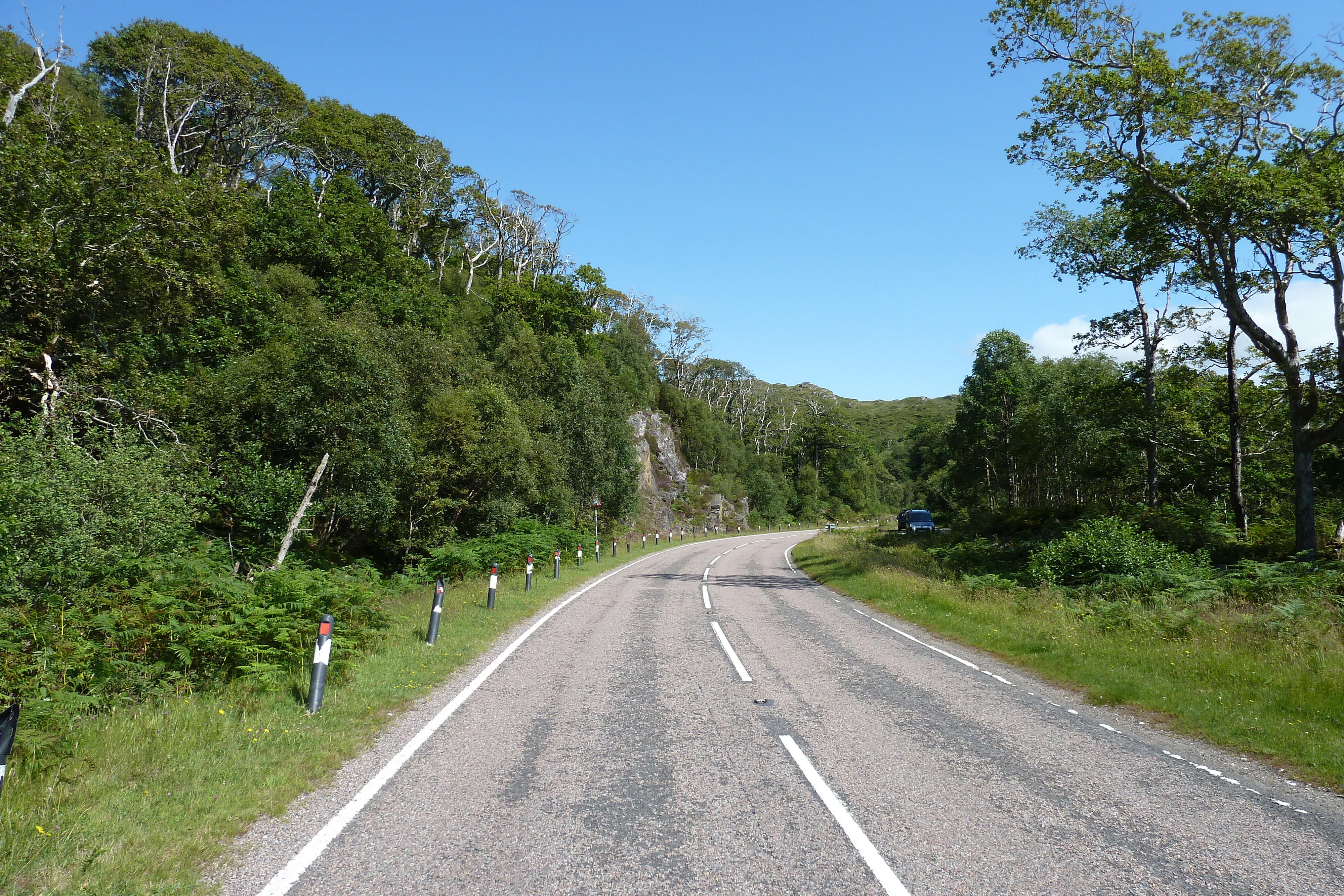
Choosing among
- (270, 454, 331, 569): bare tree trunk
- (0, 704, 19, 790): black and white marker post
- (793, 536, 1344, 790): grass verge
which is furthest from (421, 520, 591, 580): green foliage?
(0, 704, 19, 790): black and white marker post

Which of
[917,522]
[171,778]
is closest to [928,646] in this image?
[171,778]

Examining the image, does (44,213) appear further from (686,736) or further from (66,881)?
(686,736)

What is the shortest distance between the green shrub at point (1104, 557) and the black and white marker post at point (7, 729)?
1797cm

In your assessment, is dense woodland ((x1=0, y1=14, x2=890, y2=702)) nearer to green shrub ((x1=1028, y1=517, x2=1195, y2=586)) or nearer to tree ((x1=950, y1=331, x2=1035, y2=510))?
green shrub ((x1=1028, y1=517, x2=1195, y2=586))

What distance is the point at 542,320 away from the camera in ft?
165

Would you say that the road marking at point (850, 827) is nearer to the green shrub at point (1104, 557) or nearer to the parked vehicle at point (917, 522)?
the green shrub at point (1104, 557)

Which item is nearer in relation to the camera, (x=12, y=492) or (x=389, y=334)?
(x=12, y=492)

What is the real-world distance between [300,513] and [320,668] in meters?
13.0

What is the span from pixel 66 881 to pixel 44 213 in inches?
637

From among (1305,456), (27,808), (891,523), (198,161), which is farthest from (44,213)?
(891,523)

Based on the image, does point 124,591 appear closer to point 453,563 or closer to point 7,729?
point 7,729

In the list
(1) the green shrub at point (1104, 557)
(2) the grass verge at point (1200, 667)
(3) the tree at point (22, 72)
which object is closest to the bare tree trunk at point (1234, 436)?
(1) the green shrub at point (1104, 557)

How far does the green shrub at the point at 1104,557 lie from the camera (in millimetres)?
15391

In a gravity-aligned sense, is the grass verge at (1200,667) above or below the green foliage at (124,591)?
below
